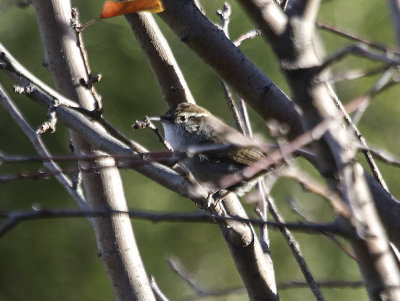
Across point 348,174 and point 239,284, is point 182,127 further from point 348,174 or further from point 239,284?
point 348,174

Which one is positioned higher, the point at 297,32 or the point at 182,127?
the point at 182,127

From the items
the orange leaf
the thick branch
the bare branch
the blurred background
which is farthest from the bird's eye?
the orange leaf

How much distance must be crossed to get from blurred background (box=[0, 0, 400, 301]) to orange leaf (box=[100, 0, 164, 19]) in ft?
5.94

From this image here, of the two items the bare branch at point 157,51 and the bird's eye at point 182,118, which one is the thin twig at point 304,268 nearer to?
the bare branch at point 157,51

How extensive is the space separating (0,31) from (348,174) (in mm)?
2777

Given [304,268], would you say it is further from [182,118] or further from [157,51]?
[182,118]

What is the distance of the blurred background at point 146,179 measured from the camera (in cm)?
329

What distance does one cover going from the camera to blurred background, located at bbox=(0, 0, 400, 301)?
3.29 metres

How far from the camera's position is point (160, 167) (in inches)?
67.8

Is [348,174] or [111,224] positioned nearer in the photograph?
[348,174]

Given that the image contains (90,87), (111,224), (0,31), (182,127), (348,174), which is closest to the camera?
(348,174)

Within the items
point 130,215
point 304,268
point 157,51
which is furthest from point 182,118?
point 130,215

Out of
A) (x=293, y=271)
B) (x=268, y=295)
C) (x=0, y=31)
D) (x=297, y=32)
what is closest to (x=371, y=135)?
(x=293, y=271)

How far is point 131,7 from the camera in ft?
4.66
